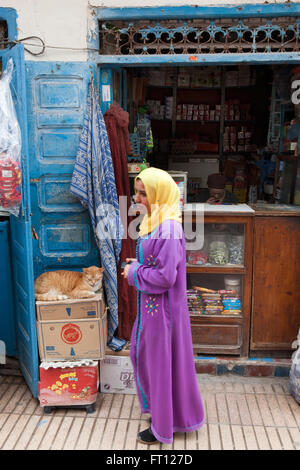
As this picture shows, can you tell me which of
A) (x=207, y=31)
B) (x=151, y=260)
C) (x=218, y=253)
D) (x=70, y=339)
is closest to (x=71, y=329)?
(x=70, y=339)

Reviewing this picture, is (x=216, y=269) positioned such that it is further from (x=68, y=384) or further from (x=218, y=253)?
(x=68, y=384)

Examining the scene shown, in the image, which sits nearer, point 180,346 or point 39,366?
point 180,346

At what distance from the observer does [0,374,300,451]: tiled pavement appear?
9.52 ft

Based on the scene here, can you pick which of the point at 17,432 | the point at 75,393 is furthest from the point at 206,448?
the point at 17,432

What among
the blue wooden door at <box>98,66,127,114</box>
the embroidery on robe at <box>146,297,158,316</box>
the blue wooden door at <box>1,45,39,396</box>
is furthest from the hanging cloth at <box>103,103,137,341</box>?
the embroidery on robe at <box>146,297,158,316</box>

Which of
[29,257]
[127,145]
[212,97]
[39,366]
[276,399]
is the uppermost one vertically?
[212,97]

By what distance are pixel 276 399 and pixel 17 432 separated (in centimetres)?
192

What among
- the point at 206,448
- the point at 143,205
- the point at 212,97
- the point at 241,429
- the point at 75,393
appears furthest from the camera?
the point at 212,97

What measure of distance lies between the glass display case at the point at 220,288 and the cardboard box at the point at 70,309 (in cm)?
90

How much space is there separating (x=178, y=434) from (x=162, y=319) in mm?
900

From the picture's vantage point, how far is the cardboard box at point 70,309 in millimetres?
3207

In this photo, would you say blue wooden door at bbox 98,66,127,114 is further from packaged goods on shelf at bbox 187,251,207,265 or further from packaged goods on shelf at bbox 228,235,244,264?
packaged goods on shelf at bbox 228,235,244,264

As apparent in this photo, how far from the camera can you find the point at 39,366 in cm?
327

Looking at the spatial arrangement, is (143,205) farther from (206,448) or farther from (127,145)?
(206,448)
